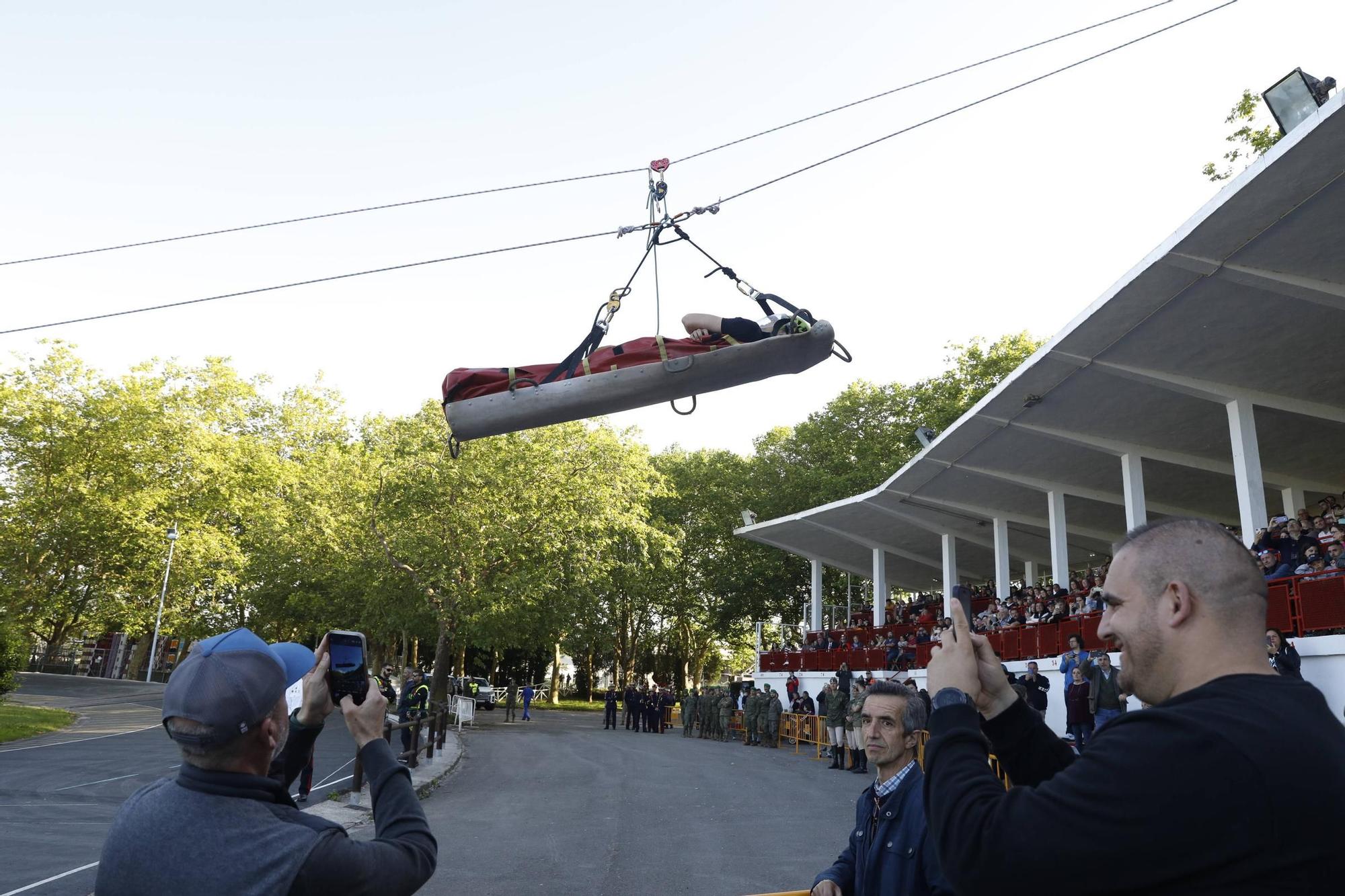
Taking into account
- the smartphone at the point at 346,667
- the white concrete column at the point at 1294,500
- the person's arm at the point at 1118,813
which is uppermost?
the white concrete column at the point at 1294,500

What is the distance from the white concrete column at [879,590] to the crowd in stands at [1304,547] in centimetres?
1834

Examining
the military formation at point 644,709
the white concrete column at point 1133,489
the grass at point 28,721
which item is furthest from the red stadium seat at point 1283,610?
the grass at point 28,721

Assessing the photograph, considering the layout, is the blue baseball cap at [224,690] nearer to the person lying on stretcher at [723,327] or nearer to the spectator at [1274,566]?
the person lying on stretcher at [723,327]

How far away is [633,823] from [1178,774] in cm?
1103

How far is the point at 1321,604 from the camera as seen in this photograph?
12570 millimetres

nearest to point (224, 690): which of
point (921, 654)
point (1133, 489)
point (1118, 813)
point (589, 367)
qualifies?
point (1118, 813)

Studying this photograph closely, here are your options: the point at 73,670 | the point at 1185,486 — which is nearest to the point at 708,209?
the point at 1185,486

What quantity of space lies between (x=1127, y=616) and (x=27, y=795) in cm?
1478

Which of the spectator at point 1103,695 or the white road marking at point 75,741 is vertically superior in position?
the spectator at point 1103,695

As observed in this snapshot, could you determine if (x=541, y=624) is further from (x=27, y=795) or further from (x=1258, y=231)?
(x=1258, y=231)

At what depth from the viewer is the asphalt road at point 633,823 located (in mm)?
8438

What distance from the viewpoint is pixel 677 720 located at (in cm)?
4266

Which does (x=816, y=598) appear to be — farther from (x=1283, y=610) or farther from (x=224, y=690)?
(x=224, y=690)

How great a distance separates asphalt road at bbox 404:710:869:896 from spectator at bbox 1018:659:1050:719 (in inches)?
134
